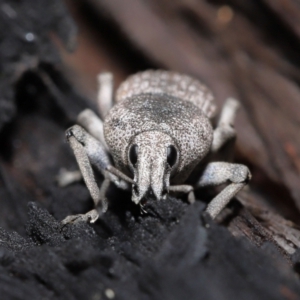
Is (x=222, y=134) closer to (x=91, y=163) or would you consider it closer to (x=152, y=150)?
(x=152, y=150)

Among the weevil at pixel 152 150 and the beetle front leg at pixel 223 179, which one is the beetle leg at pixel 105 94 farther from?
the beetle front leg at pixel 223 179

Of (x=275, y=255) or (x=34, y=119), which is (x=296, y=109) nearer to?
(x=275, y=255)

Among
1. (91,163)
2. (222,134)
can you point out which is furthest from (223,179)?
(91,163)

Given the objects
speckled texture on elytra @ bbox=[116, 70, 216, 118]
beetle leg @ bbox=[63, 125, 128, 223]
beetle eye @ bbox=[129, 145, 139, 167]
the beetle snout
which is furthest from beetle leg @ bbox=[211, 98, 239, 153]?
the beetle snout

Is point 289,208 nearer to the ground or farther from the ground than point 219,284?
farther from the ground

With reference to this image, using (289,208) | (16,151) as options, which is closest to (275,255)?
(289,208)
